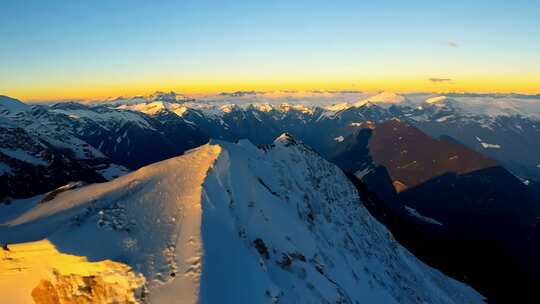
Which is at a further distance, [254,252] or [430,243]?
[430,243]

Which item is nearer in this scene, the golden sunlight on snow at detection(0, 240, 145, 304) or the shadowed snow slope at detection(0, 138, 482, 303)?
the golden sunlight on snow at detection(0, 240, 145, 304)

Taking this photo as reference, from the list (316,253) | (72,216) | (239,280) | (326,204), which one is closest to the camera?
(239,280)

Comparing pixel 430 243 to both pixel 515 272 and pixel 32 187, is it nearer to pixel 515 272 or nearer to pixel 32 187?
pixel 515 272

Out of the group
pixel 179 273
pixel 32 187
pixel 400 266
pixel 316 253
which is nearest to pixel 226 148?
pixel 316 253

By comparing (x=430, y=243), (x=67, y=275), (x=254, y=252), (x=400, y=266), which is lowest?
(x=430, y=243)
